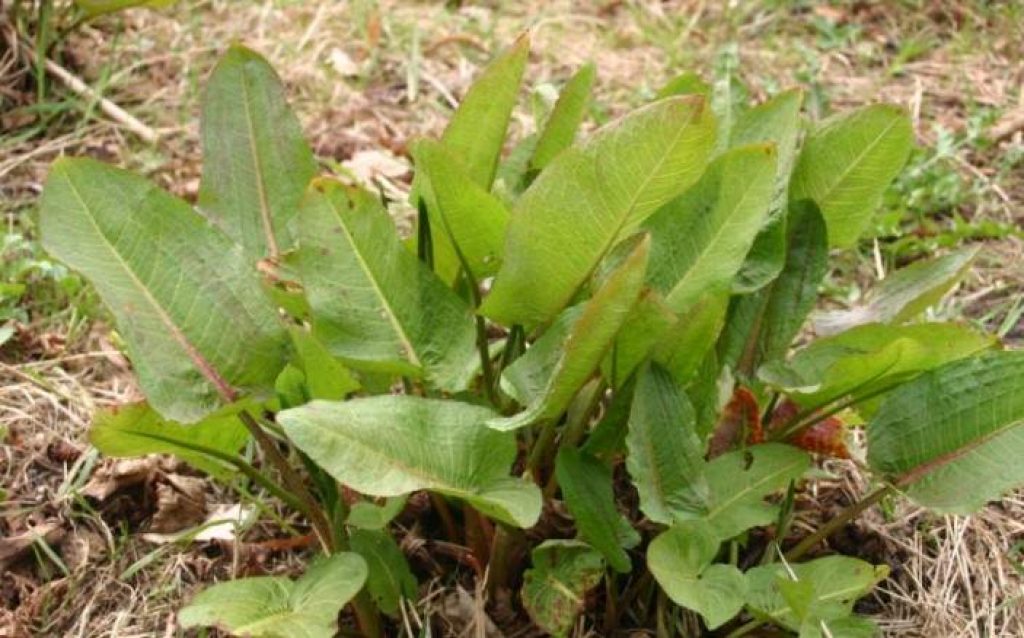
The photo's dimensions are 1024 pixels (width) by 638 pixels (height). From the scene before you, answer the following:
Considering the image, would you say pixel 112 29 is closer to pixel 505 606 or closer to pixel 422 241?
pixel 422 241

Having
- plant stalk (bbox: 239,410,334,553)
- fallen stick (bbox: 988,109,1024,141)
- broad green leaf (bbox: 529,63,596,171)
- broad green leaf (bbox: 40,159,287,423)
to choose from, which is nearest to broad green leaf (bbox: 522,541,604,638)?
plant stalk (bbox: 239,410,334,553)

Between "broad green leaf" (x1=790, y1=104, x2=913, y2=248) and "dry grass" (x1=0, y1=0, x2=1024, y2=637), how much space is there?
42cm

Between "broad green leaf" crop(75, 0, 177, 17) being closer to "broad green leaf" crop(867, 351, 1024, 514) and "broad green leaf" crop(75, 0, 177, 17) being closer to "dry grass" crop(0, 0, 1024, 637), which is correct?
"dry grass" crop(0, 0, 1024, 637)

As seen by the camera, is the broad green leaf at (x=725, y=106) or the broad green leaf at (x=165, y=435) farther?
the broad green leaf at (x=725, y=106)

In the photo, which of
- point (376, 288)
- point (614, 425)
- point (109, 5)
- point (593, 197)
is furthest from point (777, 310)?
point (109, 5)

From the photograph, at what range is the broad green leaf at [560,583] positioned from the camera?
4.46ft

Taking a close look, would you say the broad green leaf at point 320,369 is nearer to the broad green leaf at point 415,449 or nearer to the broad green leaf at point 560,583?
the broad green leaf at point 415,449

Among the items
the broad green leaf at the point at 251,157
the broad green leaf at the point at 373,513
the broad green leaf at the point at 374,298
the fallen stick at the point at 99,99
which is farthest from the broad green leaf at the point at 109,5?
the broad green leaf at the point at 373,513

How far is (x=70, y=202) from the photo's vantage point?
134 centimetres

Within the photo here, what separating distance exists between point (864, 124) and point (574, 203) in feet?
1.37

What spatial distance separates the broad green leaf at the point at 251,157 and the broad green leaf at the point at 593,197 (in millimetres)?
328

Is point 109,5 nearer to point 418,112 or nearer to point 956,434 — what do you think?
point 418,112

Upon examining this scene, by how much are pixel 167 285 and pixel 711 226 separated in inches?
22.6

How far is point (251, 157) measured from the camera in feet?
4.94
